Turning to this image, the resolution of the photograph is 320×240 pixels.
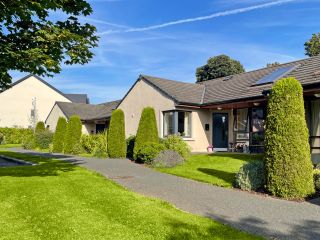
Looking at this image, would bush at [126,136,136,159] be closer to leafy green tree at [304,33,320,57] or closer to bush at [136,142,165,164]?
bush at [136,142,165,164]

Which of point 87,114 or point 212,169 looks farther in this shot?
point 87,114

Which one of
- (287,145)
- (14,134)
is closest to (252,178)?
(287,145)

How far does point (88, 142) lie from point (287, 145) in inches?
706

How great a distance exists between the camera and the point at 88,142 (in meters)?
25.3

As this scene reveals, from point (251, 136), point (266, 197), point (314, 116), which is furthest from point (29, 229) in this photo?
point (251, 136)

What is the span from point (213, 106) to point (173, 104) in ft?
8.31

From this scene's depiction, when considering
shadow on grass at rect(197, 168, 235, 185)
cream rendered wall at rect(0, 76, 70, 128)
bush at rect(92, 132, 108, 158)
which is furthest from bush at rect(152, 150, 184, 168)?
cream rendered wall at rect(0, 76, 70, 128)

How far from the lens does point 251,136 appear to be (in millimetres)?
19703

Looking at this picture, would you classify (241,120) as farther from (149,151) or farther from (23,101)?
(23,101)

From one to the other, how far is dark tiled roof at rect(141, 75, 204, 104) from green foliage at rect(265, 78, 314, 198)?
11144mm

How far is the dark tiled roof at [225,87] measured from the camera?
60.6 ft

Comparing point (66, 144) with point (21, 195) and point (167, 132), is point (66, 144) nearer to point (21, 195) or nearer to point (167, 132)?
point (167, 132)

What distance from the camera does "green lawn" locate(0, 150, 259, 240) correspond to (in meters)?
6.00

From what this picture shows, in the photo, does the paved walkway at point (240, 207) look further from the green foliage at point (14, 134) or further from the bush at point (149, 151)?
the green foliage at point (14, 134)
